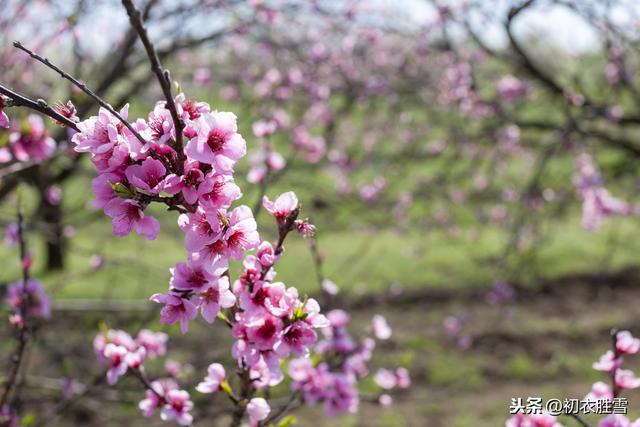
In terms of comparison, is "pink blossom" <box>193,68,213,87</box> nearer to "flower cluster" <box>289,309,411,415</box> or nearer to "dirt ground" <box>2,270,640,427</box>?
"dirt ground" <box>2,270,640,427</box>

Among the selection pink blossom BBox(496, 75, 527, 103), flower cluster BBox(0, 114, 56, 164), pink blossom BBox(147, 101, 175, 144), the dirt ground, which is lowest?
pink blossom BBox(147, 101, 175, 144)

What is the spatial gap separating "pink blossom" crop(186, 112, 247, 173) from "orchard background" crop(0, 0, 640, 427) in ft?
3.22

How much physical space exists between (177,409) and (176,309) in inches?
Answer: 20.0

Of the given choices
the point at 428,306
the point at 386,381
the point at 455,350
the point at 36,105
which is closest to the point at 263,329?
the point at 36,105

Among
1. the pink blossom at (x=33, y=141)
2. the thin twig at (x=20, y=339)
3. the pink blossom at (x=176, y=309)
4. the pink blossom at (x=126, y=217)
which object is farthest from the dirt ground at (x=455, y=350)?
the pink blossom at (x=126, y=217)

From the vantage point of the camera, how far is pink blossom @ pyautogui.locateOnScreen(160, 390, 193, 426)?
63.3 inches

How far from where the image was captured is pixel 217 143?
115 cm

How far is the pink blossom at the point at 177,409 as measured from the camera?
1607 mm

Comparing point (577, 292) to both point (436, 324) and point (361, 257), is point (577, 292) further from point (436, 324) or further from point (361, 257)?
point (361, 257)

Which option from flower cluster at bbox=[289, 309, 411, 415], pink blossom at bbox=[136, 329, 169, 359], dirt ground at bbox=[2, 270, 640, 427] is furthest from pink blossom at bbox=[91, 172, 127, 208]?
dirt ground at bbox=[2, 270, 640, 427]

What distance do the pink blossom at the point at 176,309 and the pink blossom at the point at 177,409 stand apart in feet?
1.51

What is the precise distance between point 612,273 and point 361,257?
3179 mm

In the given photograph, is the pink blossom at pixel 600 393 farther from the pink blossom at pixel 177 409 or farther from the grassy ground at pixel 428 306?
the pink blossom at pixel 177 409

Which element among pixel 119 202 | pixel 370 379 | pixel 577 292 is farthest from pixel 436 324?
pixel 119 202
